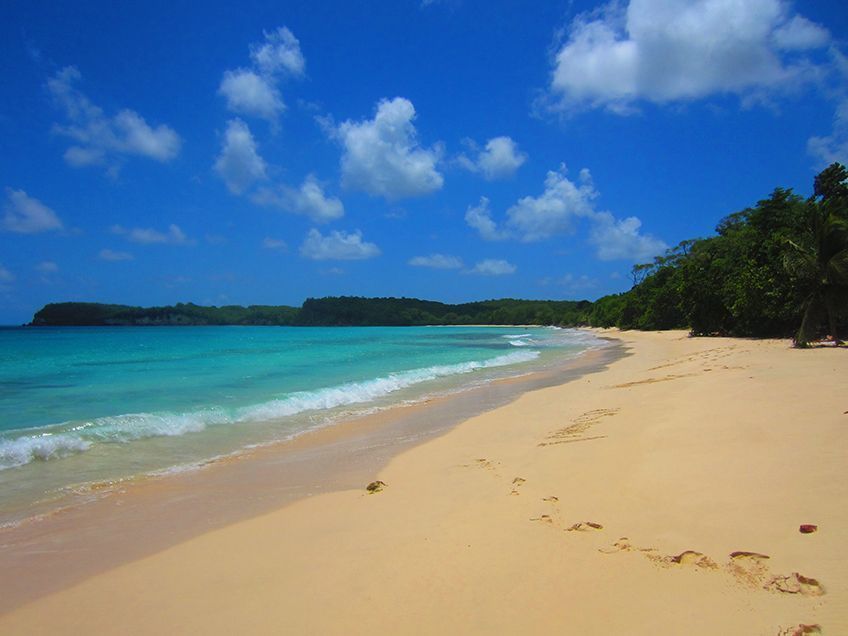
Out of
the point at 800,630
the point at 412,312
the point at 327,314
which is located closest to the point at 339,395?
the point at 800,630

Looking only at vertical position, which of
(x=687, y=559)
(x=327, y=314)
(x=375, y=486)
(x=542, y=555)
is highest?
(x=327, y=314)

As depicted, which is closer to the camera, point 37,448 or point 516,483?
point 516,483

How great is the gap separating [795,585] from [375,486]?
4320 mm

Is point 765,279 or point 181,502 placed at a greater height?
point 765,279

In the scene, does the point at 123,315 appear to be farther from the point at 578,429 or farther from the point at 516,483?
the point at 516,483

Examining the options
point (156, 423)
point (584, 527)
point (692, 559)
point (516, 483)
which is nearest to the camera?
point (692, 559)

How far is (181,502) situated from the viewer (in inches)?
236

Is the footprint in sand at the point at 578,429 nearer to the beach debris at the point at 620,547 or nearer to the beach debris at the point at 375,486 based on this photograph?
the beach debris at the point at 375,486

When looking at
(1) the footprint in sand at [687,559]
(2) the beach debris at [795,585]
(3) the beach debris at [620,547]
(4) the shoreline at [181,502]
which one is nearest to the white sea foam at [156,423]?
(4) the shoreline at [181,502]

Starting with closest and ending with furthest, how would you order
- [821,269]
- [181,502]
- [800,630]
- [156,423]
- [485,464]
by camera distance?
[800,630]
[181,502]
[485,464]
[156,423]
[821,269]

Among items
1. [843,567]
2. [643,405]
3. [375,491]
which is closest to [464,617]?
[843,567]

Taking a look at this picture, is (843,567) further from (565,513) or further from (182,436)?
(182,436)

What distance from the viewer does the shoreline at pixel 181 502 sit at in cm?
441

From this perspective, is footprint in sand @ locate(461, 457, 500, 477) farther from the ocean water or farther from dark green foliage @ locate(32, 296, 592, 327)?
dark green foliage @ locate(32, 296, 592, 327)
